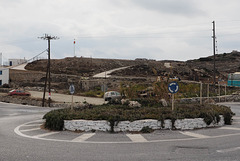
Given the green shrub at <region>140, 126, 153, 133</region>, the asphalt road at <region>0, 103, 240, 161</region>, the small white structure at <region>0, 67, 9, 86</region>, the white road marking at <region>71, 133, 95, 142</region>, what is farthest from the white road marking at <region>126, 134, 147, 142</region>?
the small white structure at <region>0, 67, 9, 86</region>

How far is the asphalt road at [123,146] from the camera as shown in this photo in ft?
24.8

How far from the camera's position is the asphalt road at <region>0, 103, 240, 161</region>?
7547mm

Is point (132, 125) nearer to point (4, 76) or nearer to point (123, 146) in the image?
point (123, 146)

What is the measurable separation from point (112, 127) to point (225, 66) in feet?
287

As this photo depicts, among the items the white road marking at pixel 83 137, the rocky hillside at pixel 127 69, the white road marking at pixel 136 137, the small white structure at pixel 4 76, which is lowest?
the white road marking at pixel 83 137

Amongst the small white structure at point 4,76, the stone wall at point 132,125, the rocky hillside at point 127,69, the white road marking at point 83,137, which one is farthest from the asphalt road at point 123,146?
the small white structure at point 4,76

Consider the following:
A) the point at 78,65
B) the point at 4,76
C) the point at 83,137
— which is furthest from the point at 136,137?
the point at 78,65

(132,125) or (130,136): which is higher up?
(132,125)

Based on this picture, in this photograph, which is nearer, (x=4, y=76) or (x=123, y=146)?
(x=123, y=146)

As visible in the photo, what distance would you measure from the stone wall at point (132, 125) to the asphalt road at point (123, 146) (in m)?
0.44

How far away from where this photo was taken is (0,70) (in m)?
56.4

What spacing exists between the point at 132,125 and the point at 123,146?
2656mm

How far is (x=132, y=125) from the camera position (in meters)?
11.6

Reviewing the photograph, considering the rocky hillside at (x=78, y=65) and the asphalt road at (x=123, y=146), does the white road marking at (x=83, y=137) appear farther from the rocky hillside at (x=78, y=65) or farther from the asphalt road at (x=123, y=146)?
the rocky hillside at (x=78, y=65)
